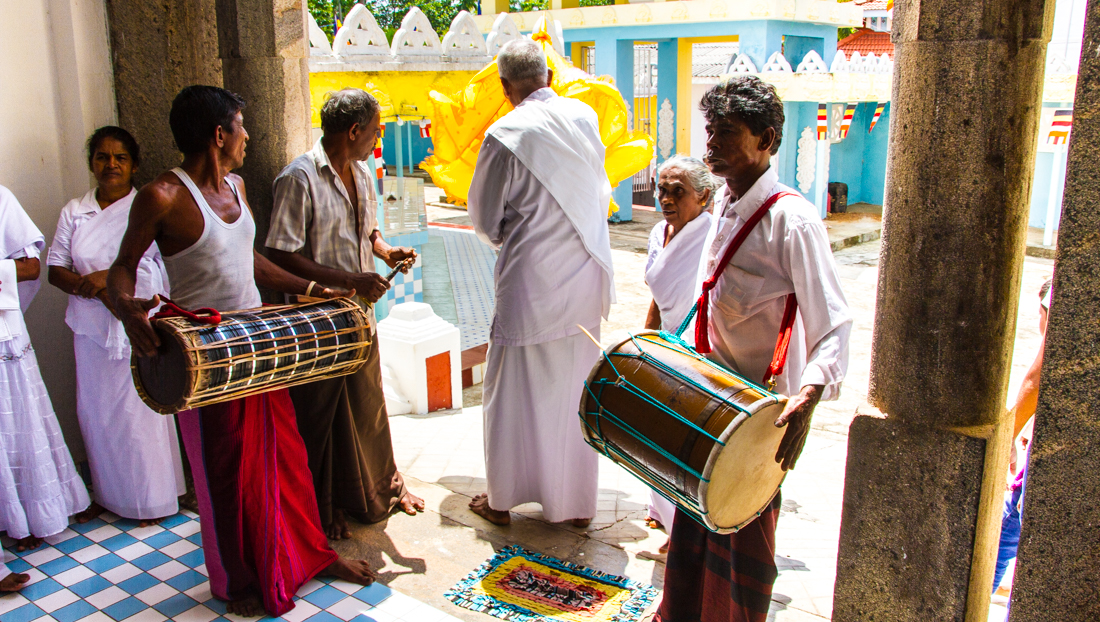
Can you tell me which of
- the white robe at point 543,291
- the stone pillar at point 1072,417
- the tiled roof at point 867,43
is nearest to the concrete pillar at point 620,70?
the tiled roof at point 867,43

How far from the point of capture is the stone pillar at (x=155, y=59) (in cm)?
389

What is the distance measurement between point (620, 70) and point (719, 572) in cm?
1353

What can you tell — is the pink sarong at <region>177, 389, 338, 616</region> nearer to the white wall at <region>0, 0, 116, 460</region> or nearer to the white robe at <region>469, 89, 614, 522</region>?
the white robe at <region>469, 89, 614, 522</region>

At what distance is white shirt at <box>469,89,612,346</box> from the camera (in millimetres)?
3479

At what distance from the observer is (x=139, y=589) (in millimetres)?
3240

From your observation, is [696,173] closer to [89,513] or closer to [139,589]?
[139,589]

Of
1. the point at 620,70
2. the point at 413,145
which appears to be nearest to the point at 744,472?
the point at 620,70

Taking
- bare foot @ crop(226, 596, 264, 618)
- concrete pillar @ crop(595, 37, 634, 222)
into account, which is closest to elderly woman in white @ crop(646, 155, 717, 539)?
bare foot @ crop(226, 596, 264, 618)

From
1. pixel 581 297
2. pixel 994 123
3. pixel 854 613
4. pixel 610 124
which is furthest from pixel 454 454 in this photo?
pixel 610 124

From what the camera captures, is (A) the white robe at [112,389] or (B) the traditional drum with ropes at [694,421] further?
(A) the white robe at [112,389]

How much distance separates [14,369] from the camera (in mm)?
3422

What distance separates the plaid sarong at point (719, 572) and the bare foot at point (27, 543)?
2.57 m

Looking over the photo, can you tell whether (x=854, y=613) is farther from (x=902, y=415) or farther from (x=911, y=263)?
(x=911, y=263)

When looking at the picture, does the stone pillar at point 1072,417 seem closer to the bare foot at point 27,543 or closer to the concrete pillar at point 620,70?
the bare foot at point 27,543
